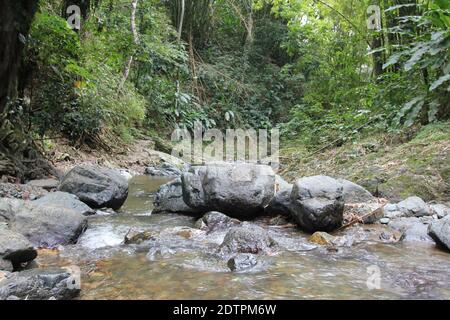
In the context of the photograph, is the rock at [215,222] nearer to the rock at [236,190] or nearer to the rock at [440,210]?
the rock at [236,190]

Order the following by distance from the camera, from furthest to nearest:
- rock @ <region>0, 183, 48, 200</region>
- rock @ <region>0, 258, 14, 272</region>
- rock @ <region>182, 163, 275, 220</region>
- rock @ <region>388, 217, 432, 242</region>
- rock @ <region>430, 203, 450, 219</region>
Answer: rock @ <region>0, 183, 48, 200</region>
rock @ <region>182, 163, 275, 220</region>
rock @ <region>430, 203, 450, 219</region>
rock @ <region>388, 217, 432, 242</region>
rock @ <region>0, 258, 14, 272</region>

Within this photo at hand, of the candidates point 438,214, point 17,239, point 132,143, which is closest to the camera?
point 17,239

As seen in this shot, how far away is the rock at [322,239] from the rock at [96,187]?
279 cm

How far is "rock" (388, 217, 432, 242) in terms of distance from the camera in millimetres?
3871

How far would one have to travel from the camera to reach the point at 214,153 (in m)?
13.7

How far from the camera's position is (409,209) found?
446cm

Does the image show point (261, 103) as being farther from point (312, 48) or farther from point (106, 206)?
point (106, 206)

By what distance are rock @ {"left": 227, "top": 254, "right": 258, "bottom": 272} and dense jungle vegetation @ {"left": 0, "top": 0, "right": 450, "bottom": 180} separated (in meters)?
3.23

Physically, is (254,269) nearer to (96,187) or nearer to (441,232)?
(441,232)

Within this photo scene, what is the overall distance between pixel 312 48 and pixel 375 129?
8.89 metres

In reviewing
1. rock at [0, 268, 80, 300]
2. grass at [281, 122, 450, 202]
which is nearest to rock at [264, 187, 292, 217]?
grass at [281, 122, 450, 202]

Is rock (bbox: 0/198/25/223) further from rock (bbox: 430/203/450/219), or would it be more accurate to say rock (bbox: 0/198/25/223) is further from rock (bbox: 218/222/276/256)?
rock (bbox: 430/203/450/219)

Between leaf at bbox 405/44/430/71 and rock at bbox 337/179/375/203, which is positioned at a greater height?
leaf at bbox 405/44/430/71
